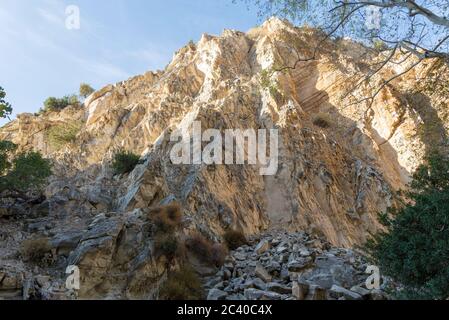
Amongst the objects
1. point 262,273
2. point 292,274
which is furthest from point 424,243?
point 262,273

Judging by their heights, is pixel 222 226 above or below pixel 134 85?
below

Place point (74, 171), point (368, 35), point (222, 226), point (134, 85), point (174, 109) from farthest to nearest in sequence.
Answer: point (134, 85), point (174, 109), point (74, 171), point (222, 226), point (368, 35)

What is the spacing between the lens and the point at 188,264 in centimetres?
1080

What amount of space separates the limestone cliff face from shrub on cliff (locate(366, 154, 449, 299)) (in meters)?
3.12

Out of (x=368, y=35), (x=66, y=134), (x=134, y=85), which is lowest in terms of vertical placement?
(x=368, y=35)

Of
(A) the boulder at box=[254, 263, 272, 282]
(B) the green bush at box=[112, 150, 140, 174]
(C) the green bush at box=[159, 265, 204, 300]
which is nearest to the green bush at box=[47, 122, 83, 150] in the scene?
(B) the green bush at box=[112, 150, 140, 174]

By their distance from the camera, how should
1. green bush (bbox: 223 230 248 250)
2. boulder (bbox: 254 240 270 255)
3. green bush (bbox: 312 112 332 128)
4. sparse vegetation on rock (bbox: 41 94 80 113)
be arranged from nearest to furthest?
1. boulder (bbox: 254 240 270 255)
2. green bush (bbox: 223 230 248 250)
3. green bush (bbox: 312 112 332 128)
4. sparse vegetation on rock (bbox: 41 94 80 113)

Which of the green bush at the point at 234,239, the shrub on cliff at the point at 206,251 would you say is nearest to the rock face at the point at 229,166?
the green bush at the point at 234,239

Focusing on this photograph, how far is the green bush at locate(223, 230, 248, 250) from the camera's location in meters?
13.5

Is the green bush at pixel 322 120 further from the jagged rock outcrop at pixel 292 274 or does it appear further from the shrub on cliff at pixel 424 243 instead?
the shrub on cliff at pixel 424 243

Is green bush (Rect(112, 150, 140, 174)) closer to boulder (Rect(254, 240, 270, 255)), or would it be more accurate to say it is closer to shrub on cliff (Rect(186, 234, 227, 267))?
shrub on cliff (Rect(186, 234, 227, 267))
